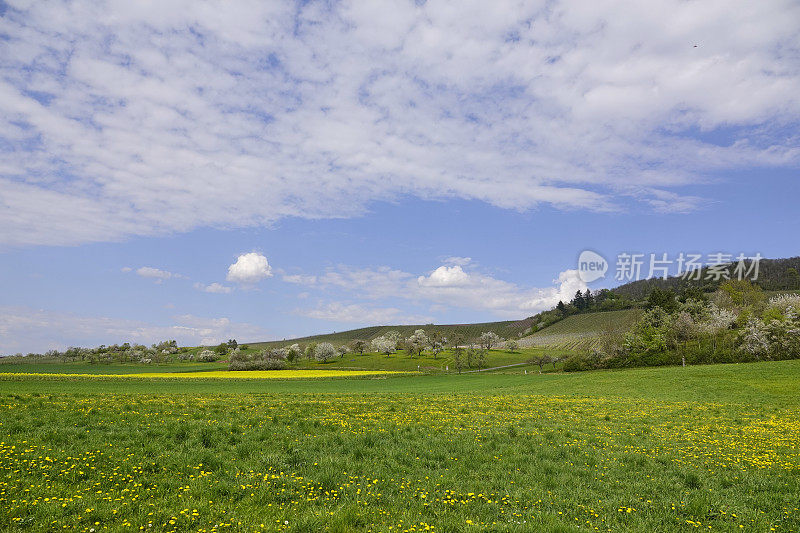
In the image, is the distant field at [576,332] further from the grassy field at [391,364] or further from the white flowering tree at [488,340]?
the grassy field at [391,364]

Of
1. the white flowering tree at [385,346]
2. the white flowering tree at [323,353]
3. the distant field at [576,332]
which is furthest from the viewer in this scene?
the white flowering tree at [385,346]

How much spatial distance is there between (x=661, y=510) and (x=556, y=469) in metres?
3.21

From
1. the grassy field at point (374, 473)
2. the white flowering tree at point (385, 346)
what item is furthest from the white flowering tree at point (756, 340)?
the white flowering tree at point (385, 346)

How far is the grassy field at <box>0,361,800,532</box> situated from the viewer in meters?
9.31

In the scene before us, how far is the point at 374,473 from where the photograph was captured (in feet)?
39.9

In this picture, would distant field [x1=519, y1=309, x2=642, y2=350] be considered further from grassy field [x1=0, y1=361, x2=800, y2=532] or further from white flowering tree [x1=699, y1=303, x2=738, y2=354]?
grassy field [x1=0, y1=361, x2=800, y2=532]

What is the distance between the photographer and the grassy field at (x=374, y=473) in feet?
30.6

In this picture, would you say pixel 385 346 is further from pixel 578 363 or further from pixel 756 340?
pixel 756 340

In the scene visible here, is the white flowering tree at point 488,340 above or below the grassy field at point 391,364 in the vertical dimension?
above

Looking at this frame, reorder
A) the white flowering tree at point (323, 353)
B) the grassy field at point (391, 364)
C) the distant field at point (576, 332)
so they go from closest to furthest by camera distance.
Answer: the grassy field at point (391, 364), the white flowering tree at point (323, 353), the distant field at point (576, 332)

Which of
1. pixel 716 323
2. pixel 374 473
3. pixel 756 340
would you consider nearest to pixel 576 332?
pixel 716 323

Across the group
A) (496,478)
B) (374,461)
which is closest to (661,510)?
(496,478)

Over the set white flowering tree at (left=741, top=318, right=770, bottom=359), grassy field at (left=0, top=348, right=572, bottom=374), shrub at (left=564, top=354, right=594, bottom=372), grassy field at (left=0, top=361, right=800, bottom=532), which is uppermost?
grassy field at (left=0, top=361, right=800, bottom=532)

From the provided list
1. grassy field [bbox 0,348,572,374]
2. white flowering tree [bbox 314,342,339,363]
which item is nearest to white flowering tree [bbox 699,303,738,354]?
grassy field [bbox 0,348,572,374]
